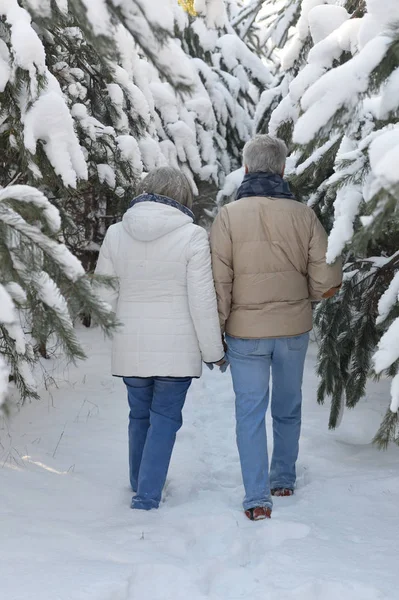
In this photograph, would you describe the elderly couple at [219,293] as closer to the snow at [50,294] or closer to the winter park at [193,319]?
the winter park at [193,319]

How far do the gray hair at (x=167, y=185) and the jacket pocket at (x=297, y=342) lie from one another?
2.83ft

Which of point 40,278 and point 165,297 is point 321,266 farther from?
point 40,278

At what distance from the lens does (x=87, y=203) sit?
7031mm

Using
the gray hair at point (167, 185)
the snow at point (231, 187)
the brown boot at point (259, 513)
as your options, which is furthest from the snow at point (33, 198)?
the snow at point (231, 187)

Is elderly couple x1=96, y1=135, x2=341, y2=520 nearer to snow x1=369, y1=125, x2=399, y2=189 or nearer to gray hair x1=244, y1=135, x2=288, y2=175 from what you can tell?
gray hair x1=244, y1=135, x2=288, y2=175

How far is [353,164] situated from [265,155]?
982 millimetres

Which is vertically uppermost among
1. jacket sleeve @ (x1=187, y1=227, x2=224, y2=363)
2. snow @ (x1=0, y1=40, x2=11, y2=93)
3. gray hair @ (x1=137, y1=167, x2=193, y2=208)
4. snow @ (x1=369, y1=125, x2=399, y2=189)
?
snow @ (x1=0, y1=40, x2=11, y2=93)

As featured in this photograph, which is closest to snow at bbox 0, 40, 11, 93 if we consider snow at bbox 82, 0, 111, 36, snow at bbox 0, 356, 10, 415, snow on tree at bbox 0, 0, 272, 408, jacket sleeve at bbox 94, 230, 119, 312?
snow on tree at bbox 0, 0, 272, 408

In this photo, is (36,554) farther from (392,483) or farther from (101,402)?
(101,402)

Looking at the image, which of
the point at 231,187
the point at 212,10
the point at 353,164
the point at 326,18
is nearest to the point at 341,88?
the point at 353,164

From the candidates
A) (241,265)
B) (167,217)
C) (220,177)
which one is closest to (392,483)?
(241,265)

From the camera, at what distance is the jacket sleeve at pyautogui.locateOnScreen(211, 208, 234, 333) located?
3482 mm

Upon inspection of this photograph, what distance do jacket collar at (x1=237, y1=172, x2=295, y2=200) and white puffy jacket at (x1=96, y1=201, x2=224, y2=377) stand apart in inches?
13.7

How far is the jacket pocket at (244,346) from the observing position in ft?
11.3
